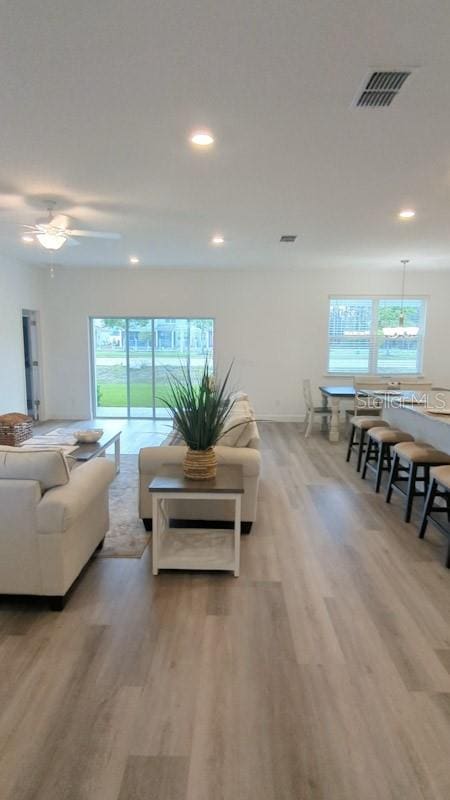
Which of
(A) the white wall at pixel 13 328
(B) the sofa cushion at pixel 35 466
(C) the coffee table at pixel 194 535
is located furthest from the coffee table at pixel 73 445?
(A) the white wall at pixel 13 328

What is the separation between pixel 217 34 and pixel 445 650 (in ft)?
9.85

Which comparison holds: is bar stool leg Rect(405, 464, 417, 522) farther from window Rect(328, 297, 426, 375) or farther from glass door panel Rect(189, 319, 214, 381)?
glass door panel Rect(189, 319, 214, 381)

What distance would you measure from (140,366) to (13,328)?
2267mm

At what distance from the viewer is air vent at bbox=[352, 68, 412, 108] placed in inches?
81.6

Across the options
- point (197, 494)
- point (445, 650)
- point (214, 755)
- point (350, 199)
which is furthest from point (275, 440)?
point (214, 755)

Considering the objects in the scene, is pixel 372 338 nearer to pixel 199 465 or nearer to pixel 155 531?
pixel 199 465

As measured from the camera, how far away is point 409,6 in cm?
166

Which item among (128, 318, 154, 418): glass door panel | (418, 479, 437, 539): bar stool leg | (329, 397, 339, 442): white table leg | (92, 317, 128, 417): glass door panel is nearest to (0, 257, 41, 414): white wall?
(92, 317, 128, 417): glass door panel

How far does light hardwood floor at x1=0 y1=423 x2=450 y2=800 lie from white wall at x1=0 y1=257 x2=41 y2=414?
15.1 feet

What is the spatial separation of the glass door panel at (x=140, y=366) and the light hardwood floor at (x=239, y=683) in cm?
545


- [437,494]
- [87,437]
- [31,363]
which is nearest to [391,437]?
[437,494]

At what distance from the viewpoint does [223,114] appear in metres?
2.46

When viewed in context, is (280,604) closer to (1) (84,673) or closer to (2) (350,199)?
(1) (84,673)

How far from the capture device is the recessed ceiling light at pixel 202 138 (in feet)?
8.84
